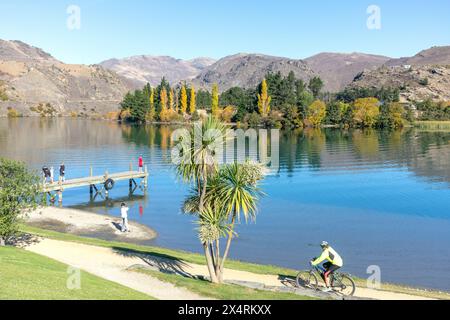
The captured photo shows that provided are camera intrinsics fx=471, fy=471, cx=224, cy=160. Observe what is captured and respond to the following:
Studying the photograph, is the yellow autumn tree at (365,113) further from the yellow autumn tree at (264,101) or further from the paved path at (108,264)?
the paved path at (108,264)

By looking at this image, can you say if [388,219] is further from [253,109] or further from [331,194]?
[253,109]

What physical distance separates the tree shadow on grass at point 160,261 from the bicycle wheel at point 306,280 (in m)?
5.54

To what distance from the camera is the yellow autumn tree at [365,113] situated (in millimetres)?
166500

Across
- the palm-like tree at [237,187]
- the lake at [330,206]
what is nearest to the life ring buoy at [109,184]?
the lake at [330,206]

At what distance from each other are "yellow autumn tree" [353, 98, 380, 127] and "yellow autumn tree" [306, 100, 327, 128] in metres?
11.5

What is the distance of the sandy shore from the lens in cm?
3712

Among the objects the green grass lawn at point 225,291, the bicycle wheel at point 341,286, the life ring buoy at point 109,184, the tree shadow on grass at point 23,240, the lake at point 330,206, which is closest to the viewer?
the green grass lawn at point 225,291

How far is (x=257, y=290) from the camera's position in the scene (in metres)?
20.9

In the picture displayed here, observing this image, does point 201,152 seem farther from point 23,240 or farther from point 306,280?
point 23,240

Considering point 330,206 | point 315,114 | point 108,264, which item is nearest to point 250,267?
point 108,264

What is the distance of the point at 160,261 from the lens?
2741cm

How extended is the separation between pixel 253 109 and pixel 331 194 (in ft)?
417

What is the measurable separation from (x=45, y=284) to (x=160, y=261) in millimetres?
10323

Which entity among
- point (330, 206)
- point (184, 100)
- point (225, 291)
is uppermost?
point (184, 100)
